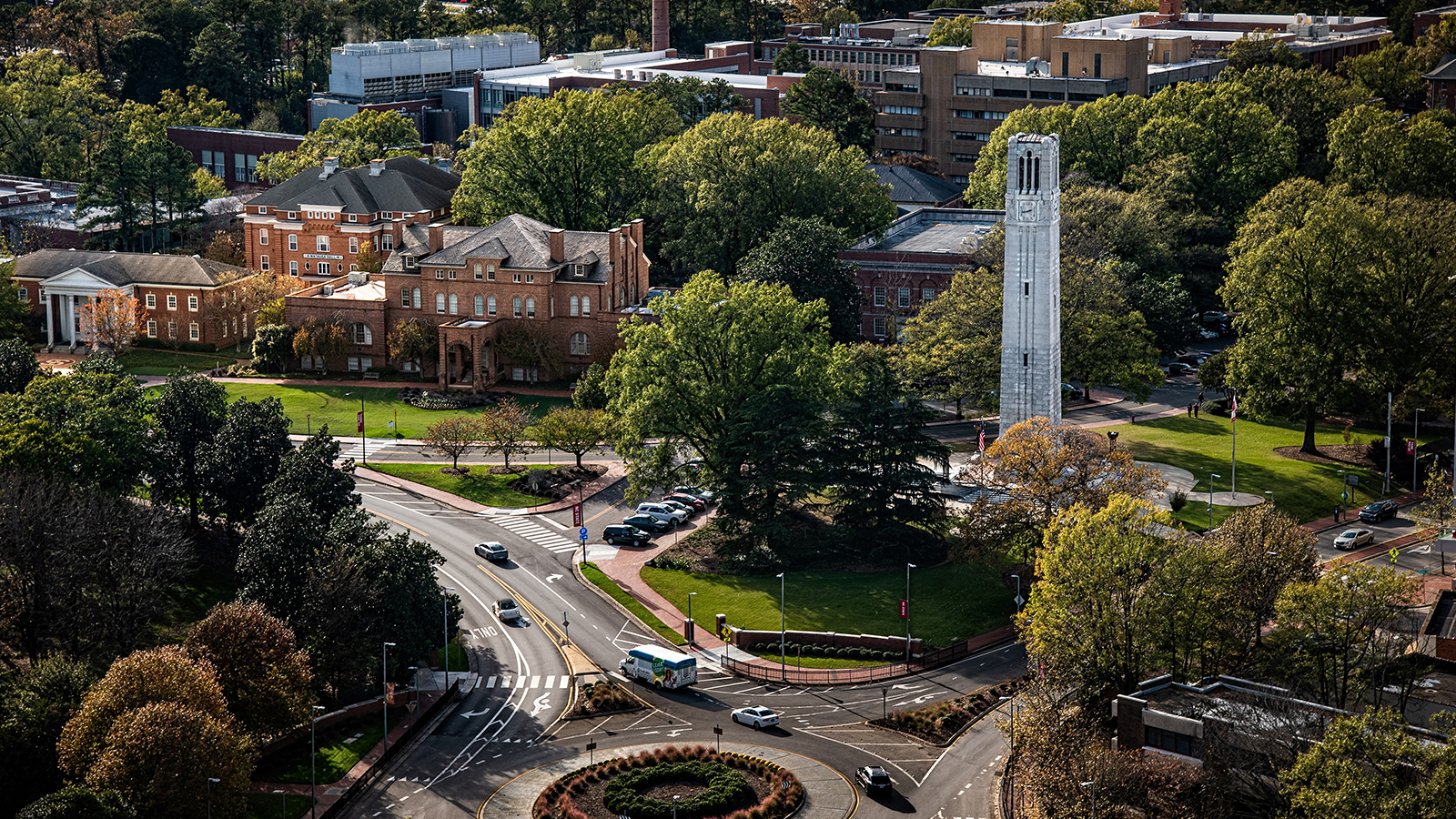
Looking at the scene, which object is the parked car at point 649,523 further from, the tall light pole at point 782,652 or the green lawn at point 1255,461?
the green lawn at point 1255,461

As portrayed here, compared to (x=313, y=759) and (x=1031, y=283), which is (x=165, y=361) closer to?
(x=1031, y=283)

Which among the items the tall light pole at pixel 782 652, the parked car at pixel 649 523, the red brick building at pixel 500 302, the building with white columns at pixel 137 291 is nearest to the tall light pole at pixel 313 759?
the tall light pole at pixel 782 652

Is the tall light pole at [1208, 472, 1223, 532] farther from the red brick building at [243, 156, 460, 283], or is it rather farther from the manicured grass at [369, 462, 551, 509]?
the red brick building at [243, 156, 460, 283]

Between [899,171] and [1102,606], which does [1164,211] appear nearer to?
[899,171]

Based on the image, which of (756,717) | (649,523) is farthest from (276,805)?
(649,523)

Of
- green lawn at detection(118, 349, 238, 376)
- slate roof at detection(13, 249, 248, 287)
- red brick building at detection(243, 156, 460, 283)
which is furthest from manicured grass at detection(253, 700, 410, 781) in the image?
red brick building at detection(243, 156, 460, 283)

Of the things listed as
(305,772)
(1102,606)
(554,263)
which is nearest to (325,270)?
(554,263)
